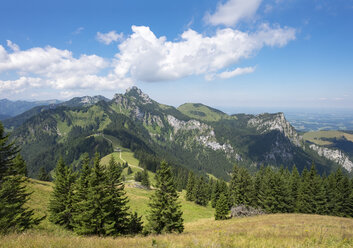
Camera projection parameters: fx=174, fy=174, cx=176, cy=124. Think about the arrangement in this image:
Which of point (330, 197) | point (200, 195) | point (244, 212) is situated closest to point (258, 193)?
point (244, 212)

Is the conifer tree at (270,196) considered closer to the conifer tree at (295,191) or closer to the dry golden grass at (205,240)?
the conifer tree at (295,191)

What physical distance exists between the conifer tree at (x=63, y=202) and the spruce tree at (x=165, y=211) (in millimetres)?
9703

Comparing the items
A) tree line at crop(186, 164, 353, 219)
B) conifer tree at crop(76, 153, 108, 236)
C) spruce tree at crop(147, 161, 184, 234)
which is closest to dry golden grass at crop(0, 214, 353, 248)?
conifer tree at crop(76, 153, 108, 236)

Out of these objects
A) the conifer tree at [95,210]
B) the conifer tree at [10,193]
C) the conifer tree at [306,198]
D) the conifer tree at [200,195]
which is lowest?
the conifer tree at [200,195]

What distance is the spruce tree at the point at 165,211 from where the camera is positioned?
21.9m

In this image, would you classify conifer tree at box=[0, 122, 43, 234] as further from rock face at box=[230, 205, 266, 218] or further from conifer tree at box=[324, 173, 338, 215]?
conifer tree at box=[324, 173, 338, 215]

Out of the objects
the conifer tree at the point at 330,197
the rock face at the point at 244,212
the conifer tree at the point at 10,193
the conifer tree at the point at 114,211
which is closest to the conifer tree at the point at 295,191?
Result: the conifer tree at the point at 330,197

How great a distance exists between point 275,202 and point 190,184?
1409 inches

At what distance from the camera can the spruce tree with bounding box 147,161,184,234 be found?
21922 millimetres

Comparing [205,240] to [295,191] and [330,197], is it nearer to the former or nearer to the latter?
[295,191]

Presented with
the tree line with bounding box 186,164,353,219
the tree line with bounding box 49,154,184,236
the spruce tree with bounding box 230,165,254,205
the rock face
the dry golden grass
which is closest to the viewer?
the dry golden grass

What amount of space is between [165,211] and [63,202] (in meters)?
13.0

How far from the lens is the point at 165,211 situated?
21.7 meters

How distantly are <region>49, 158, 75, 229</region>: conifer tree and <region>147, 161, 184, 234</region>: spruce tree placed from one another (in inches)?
382
